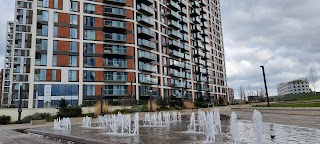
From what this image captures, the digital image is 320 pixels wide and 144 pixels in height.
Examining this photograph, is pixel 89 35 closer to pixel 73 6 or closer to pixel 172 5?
pixel 73 6

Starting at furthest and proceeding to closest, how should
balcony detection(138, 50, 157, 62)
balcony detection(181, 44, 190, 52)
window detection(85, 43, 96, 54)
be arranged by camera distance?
balcony detection(181, 44, 190, 52), balcony detection(138, 50, 157, 62), window detection(85, 43, 96, 54)

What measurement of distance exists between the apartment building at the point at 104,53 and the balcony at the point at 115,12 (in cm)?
20

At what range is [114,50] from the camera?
49.9m

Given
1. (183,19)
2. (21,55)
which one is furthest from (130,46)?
(21,55)

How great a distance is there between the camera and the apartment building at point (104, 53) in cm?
4506

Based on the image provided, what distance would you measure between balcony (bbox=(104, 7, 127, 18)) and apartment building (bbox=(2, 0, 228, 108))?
202 mm

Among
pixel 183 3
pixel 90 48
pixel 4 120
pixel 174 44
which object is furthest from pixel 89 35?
pixel 183 3

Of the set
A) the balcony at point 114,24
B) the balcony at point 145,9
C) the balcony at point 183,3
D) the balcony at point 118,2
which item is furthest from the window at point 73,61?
the balcony at point 183,3

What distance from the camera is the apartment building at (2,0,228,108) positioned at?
4506 cm

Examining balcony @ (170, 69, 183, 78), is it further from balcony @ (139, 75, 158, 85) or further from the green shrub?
the green shrub

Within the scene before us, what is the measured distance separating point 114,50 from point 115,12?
819 centimetres

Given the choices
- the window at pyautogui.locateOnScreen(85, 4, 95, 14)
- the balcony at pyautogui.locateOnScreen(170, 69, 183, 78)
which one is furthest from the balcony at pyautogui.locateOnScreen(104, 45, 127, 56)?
the balcony at pyautogui.locateOnScreen(170, 69, 183, 78)

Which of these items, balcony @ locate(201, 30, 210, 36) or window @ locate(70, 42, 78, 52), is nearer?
window @ locate(70, 42, 78, 52)

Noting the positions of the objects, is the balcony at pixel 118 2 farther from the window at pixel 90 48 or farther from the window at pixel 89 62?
the window at pixel 89 62
